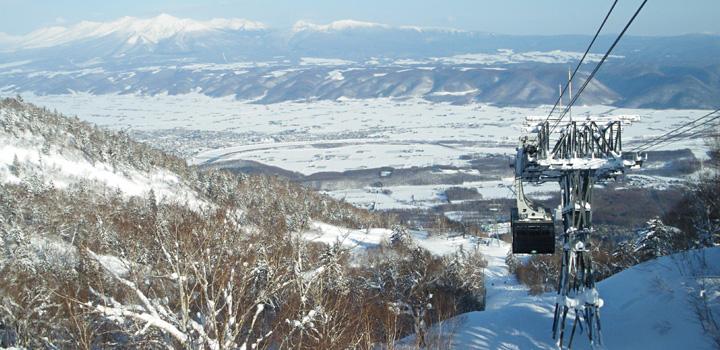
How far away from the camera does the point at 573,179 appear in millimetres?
11367

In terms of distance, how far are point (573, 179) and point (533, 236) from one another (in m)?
1.61

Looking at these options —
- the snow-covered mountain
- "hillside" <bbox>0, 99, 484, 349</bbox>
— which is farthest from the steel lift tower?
"hillside" <bbox>0, 99, 484, 349</bbox>

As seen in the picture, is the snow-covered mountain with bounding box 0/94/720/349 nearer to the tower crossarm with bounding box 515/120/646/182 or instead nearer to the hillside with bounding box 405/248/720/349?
the hillside with bounding box 405/248/720/349

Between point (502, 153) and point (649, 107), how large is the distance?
72472 millimetres

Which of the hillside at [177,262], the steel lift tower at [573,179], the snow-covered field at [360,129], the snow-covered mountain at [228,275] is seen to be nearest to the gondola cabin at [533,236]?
the steel lift tower at [573,179]

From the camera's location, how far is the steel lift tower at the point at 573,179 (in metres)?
11.0

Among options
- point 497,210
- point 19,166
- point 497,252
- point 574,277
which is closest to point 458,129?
point 497,210

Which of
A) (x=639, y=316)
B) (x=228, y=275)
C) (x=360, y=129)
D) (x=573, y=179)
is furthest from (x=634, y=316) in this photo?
(x=360, y=129)

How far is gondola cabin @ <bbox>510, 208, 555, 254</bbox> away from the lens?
11.1m

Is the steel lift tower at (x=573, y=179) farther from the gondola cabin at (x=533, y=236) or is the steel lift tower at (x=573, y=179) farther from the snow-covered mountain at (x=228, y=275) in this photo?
the snow-covered mountain at (x=228, y=275)

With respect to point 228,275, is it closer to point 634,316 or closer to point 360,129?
point 634,316

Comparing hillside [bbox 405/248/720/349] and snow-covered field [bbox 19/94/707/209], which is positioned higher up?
hillside [bbox 405/248/720/349]

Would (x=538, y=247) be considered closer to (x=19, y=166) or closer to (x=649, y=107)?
(x=19, y=166)

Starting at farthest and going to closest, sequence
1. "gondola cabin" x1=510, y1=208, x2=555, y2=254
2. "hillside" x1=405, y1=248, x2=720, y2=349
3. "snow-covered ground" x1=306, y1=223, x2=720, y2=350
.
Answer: "snow-covered ground" x1=306, y1=223, x2=720, y2=350, "hillside" x1=405, y1=248, x2=720, y2=349, "gondola cabin" x1=510, y1=208, x2=555, y2=254
